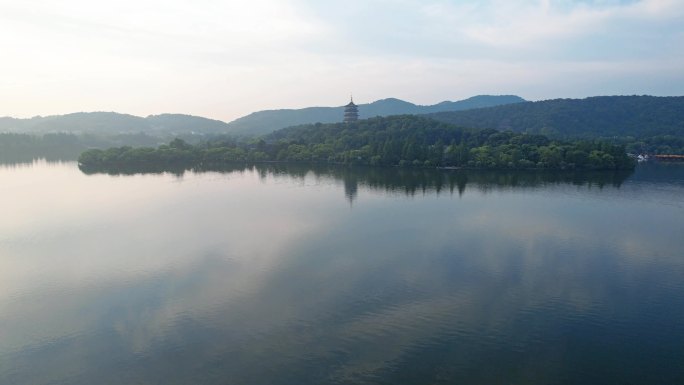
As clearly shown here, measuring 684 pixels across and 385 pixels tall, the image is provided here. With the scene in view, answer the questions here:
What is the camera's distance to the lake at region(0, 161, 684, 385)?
36.8 ft

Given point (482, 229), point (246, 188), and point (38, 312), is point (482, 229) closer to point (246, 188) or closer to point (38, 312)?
point (38, 312)

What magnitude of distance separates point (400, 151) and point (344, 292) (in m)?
40.8

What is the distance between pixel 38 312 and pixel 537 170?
47.2 metres

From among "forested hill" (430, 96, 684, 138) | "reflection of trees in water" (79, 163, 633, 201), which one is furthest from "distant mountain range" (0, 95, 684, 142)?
"reflection of trees in water" (79, 163, 633, 201)

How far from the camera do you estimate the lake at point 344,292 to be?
36.8 ft

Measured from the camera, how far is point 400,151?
5484 centimetres

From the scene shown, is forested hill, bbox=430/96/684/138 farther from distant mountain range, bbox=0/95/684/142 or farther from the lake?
the lake

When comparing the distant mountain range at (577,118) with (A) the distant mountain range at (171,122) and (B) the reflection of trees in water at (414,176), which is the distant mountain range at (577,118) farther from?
(B) the reflection of trees in water at (414,176)

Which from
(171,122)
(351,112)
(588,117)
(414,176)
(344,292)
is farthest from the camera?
(171,122)

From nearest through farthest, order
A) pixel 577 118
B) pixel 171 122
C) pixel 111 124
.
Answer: pixel 577 118 → pixel 111 124 → pixel 171 122

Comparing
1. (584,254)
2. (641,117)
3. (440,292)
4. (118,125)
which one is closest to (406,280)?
(440,292)

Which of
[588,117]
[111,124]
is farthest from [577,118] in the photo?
[111,124]

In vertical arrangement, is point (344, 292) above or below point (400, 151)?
below

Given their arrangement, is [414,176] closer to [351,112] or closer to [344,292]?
[344,292]
